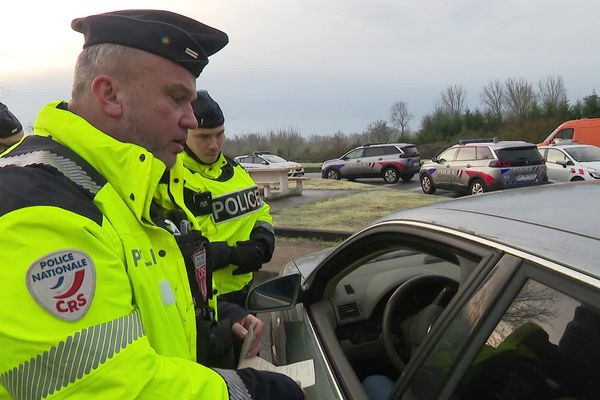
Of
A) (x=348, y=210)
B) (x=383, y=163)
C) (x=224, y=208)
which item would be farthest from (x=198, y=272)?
(x=383, y=163)

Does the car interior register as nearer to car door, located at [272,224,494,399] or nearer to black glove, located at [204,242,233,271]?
car door, located at [272,224,494,399]

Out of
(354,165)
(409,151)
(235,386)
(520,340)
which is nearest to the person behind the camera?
(520,340)

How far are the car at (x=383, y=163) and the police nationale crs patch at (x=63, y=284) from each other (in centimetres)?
1934

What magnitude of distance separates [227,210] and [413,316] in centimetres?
127

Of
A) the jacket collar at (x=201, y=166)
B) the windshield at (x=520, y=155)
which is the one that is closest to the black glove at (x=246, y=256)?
the jacket collar at (x=201, y=166)

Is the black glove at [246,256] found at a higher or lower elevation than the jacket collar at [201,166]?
lower

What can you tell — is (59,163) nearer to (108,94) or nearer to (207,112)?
(108,94)

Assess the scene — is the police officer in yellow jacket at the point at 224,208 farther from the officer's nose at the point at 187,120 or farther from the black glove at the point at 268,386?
the black glove at the point at 268,386

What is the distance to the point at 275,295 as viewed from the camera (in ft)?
7.34

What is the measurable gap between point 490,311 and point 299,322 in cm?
130

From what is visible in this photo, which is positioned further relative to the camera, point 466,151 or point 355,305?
point 466,151

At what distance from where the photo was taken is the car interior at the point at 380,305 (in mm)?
1875

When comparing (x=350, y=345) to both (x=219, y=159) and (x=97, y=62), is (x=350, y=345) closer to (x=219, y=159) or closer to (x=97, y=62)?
(x=219, y=159)

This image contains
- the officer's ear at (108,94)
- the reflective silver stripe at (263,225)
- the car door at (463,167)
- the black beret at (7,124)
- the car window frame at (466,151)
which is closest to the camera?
the officer's ear at (108,94)
